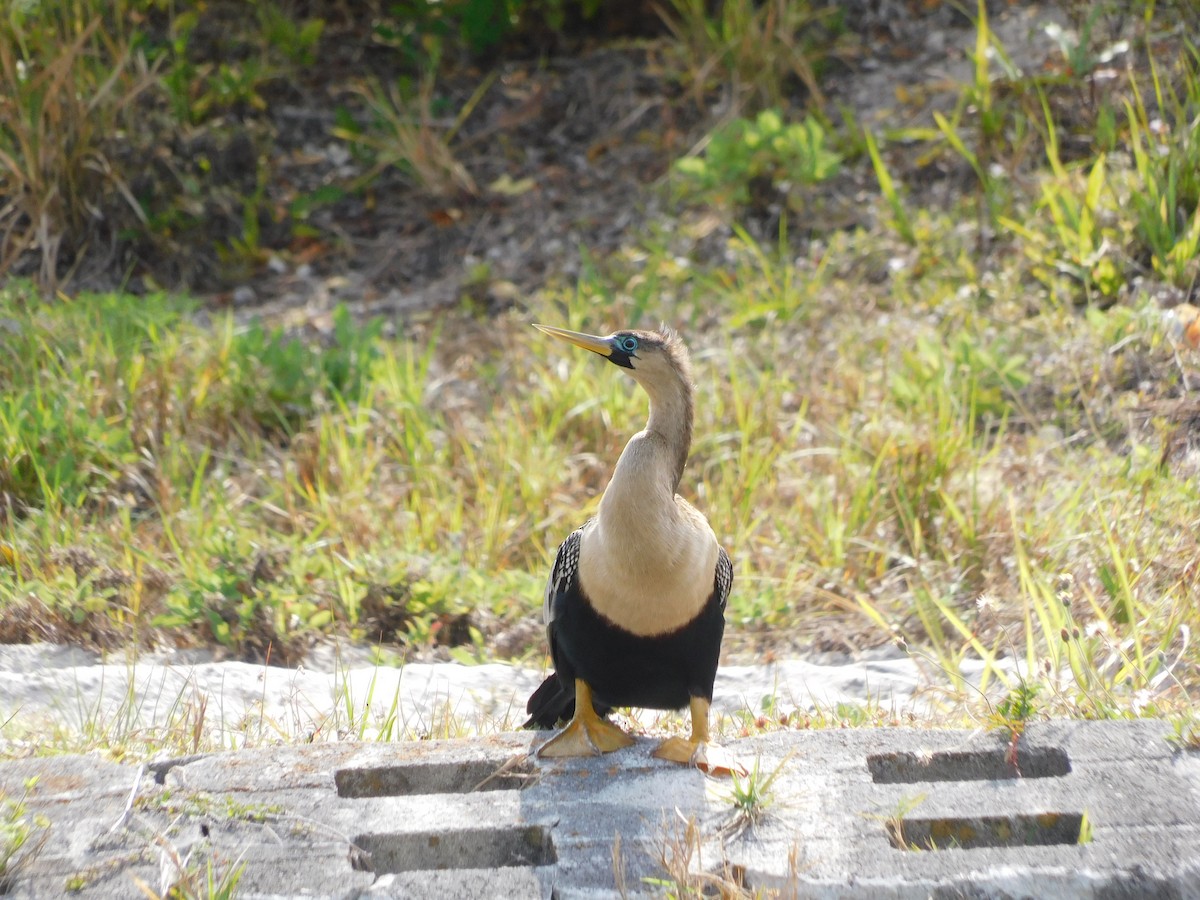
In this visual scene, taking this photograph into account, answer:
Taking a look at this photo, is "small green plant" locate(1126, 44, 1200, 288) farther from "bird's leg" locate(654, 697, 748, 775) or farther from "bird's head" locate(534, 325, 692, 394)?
"bird's leg" locate(654, 697, 748, 775)

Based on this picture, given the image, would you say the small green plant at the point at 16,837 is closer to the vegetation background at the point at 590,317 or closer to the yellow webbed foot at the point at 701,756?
the yellow webbed foot at the point at 701,756

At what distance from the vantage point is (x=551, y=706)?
2863 millimetres

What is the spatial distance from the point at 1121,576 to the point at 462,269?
13.0ft

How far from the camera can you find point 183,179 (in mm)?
6324

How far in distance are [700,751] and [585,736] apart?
24cm

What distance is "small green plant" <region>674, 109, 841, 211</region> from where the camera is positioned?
19.5ft

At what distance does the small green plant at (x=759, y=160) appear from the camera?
19.5ft

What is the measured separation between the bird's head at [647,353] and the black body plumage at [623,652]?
1.25 ft

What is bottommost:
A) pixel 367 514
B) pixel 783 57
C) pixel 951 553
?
pixel 367 514

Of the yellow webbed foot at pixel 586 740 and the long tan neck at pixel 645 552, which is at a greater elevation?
the long tan neck at pixel 645 552

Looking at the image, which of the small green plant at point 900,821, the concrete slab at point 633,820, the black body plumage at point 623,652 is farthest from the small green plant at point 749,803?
the black body plumage at point 623,652

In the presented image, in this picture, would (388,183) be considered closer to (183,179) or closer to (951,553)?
(183,179)

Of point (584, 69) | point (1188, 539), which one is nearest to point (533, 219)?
point (584, 69)

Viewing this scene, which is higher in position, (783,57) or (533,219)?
(783,57)
